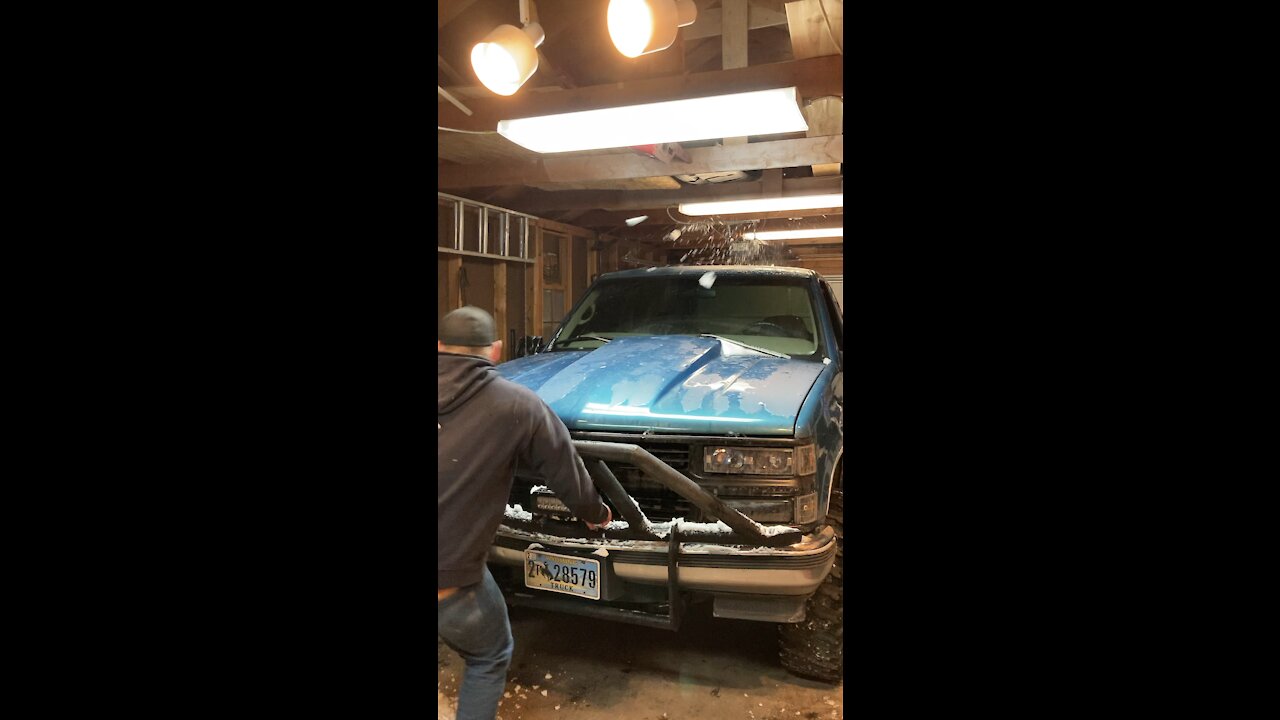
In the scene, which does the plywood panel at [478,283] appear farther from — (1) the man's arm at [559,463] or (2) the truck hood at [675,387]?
(1) the man's arm at [559,463]

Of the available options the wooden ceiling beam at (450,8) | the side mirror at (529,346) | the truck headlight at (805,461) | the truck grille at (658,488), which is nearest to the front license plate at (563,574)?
the truck grille at (658,488)

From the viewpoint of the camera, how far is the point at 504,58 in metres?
1.95

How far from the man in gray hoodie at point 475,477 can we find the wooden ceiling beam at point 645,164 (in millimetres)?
1581

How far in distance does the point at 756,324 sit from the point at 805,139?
944 millimetres

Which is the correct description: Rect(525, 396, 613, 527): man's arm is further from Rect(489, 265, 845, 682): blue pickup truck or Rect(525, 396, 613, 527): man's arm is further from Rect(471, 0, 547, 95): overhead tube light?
Rect(471, 0, 547, 95): overhead tube light

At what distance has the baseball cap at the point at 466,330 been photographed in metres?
1.82

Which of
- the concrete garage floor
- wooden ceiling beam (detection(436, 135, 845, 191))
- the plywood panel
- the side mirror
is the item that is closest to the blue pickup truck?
the concrete garage floor

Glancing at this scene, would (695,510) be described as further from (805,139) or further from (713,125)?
(805,139)

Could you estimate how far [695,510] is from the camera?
243 centimetres

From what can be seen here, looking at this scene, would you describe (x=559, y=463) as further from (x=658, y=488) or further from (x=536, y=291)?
(x=536, y=291)

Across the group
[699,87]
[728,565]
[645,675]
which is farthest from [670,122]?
[645,675]

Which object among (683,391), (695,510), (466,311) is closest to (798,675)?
(695,510)

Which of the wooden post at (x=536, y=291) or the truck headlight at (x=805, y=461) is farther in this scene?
the wooden post at (x=536, y=291)
